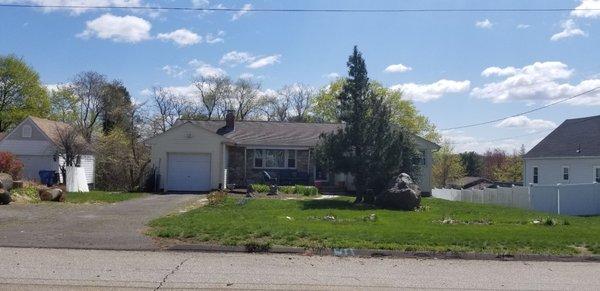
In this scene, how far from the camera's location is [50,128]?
1822 inches

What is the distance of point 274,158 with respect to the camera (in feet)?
119

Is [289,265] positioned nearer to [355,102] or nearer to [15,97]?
[355,102]

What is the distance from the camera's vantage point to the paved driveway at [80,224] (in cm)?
1245

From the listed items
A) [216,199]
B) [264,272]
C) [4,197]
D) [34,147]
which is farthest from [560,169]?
[34,147]

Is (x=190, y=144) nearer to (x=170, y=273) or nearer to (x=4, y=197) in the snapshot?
(x=4, y=197)

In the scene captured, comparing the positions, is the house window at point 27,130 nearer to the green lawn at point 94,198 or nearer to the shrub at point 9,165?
the shrub at point 9,165

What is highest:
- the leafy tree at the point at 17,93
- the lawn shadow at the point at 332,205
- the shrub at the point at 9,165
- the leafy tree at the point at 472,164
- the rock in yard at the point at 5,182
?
the leafy tree at the point at 17,93

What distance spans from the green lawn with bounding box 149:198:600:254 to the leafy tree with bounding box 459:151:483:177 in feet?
227

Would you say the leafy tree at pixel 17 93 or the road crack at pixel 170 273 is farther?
the leafy tree at pixel 17 93

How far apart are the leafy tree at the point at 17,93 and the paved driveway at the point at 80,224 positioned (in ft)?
156

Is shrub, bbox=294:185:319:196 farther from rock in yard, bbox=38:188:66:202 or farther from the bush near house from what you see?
rock in yard, bbox=38:188:66:202

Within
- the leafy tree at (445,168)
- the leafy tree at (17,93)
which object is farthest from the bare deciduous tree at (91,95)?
the leafy tree at (445,168)

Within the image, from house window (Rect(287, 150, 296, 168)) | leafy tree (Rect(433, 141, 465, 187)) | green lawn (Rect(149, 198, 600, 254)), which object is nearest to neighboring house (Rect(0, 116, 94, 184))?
house window (Rect(287, 150, 296, 168))

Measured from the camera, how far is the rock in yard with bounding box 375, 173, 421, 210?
23.1 meters
